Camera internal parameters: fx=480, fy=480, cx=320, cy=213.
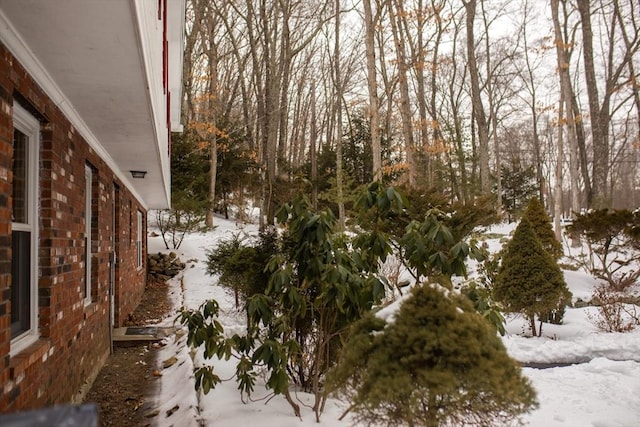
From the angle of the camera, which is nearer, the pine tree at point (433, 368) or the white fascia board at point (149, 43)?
the pine tree at point (433, 368)

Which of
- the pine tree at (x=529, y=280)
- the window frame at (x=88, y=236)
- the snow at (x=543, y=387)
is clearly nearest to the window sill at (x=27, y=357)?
the snow at (x=543, y=387)

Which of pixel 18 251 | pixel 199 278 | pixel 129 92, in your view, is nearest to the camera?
pixel 18 251

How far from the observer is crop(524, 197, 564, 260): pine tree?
11898 millimetres

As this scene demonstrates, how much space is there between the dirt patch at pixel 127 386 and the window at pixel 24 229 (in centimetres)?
141

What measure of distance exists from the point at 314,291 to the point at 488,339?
6.80 feet

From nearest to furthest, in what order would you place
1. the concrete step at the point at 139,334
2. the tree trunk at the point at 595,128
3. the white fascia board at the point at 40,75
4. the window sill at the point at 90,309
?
the white fascia board at the point at 40,75, the window sill at the point at 90,309, the concrete step at the point at 139,334, the tree trunk at the point at 595,128

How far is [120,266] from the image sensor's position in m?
8.18

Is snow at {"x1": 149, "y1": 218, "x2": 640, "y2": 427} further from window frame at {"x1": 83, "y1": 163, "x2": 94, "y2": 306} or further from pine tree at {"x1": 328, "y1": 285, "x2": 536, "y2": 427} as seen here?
window frame at {"x1": 83, "y1": 163, "x2": 94, "y2": 306}

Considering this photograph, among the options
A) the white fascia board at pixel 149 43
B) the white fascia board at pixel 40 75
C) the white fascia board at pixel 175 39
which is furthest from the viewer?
the white fascia board at pixel 175 39

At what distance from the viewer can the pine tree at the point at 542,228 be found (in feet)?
39.0

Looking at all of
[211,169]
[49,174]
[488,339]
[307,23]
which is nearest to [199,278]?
[211,169]

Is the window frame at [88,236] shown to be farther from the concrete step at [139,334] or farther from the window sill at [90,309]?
the concrete step at [139,334]

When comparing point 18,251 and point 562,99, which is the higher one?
point 562,99

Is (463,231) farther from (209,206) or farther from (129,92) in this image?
(209,206)
